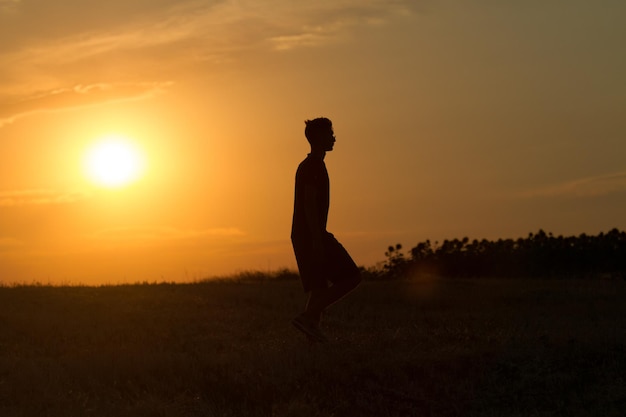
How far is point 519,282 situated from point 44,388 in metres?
14.2

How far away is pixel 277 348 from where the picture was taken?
9703mm

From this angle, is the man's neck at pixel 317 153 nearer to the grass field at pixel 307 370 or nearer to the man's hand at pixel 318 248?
the man's hand at pixel 318 248

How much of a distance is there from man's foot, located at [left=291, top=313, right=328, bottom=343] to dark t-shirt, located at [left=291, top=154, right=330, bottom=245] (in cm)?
84

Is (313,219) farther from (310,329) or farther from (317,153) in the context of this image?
(310,329)

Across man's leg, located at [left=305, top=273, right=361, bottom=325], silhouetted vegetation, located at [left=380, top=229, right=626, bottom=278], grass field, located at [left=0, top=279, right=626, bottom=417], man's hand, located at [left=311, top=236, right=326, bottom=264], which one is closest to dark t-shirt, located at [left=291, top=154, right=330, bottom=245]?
man's hand, located at [left=311, top=236, right=326, bottom=264]

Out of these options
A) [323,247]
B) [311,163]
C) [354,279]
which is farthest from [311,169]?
[354,279]

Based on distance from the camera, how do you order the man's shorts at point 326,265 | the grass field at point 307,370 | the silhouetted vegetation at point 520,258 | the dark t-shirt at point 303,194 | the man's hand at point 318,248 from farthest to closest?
1. the silhouetted vegetation at point 520,258
2. the man's shorts at point 326,265
3. the dark t-shirt at point 303,194
4. the man's hand at point 318,248
5. the grass field at point 307,370

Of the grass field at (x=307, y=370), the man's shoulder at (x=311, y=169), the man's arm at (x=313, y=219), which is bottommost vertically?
the grass field at (x=307, y=370)

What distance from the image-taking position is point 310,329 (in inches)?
384

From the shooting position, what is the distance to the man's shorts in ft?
31.8

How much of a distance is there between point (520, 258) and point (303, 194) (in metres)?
19.9

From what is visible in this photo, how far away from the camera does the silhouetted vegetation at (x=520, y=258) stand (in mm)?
27781

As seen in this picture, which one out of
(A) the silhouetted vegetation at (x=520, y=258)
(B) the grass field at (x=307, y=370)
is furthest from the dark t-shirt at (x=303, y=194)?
(A) the silhouetted vegetation at (x=520, y=258)

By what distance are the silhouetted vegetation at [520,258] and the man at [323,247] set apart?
18.0 meters
